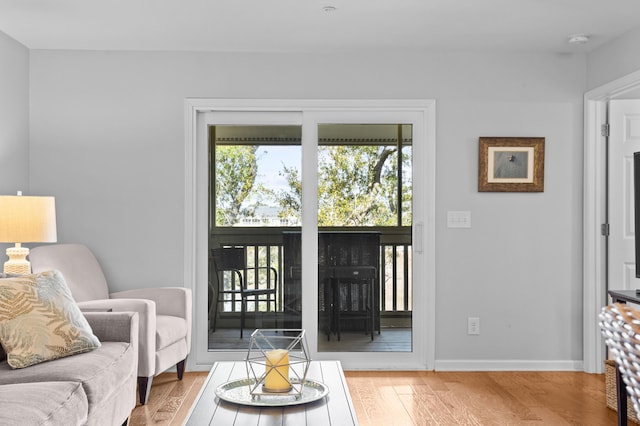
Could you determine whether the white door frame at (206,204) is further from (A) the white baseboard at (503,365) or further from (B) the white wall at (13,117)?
(B) the white wall at (13,117)

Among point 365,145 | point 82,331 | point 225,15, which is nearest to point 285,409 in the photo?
point 82,331

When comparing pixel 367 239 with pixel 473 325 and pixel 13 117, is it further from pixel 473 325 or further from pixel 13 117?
pixel 13 117

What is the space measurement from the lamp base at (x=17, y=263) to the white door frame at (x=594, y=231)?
12.4 ft

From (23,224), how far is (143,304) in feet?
2.80

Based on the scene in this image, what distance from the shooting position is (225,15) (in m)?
4.11

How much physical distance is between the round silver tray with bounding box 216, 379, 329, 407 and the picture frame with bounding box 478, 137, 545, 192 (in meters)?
2.68

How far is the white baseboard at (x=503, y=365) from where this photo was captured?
16.4 ft

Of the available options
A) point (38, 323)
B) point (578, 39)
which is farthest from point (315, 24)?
point (38, 323)

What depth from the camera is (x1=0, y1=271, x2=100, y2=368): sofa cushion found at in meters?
2.96

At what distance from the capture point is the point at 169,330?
13.9 ft

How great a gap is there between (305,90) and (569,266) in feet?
7.67

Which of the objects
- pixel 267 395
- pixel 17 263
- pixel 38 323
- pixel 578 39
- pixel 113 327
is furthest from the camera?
pixel 578 39

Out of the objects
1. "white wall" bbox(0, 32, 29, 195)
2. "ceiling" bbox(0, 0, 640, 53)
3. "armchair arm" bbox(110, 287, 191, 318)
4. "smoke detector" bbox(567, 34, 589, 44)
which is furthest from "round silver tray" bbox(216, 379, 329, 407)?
"smoke detector" bbox(567, 34, 589, 44)

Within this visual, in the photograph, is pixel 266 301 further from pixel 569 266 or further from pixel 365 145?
pixel 569 266
